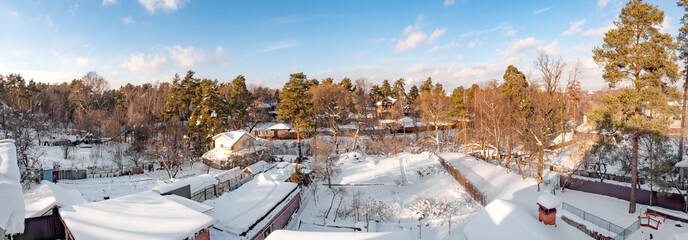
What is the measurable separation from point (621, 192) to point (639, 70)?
21.8 feet

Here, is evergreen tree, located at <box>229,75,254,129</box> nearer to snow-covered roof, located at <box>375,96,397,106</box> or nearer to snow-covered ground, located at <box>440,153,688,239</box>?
snow-covered roof, located at <box>375,96,397,106</box>

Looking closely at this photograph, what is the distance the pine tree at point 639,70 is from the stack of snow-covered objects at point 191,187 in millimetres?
20052

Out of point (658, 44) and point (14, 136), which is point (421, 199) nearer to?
point (658, 44)

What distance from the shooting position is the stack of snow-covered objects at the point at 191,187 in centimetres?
1485

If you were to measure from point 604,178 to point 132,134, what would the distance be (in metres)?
45.4

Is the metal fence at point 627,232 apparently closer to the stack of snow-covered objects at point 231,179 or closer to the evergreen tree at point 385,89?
the stack of snow-covered objects at point 231,179

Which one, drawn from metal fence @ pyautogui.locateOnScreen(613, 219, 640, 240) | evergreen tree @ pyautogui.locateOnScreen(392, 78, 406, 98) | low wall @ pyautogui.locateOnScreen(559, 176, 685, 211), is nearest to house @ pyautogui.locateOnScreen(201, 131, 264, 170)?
low wall @ pyautogui.locateOnScreen(559, 176, 685, 211)

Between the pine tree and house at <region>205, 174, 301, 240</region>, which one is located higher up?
the pine tree

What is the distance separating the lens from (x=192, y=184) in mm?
16594

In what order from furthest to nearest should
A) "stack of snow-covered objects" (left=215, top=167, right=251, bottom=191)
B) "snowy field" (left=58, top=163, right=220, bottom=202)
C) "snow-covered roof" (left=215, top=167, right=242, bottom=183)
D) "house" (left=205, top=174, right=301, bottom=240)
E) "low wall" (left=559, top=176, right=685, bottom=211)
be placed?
1. "snow-covered roof" (left=215, top=167, right=242, bottom=183)
2. "stack of snow-covered objects" (left=215, top=167, right=251, bottom=191)
3. "snowy field" (left=58, top=163, right=220, bottom=202)
4. "low wall" (left=559, top=176, right=685, bottom=211)
5. "house" (left=205, top=174, right=301, bottom=240)

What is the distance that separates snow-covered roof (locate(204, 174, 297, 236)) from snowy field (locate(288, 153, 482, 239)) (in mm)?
2038

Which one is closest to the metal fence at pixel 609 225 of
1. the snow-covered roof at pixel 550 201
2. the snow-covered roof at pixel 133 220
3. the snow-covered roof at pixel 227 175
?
the snow-covered roof at pixel 550 201

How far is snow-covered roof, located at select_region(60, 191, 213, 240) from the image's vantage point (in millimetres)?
8531

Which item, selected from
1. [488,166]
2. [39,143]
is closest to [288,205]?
[488,166]
